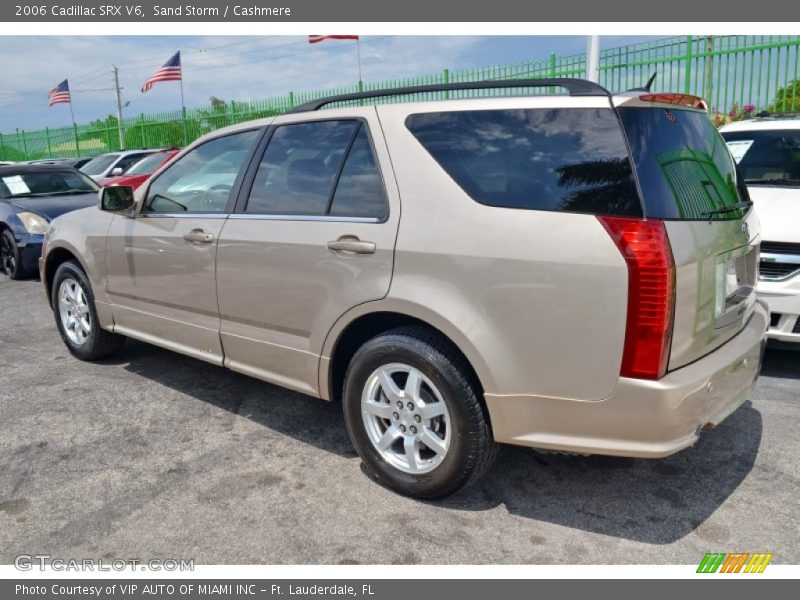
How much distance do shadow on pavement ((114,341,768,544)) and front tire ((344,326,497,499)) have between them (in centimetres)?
22

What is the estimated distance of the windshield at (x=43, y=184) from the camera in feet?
30.1

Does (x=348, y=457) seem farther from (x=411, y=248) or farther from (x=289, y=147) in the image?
(x=289, y=147)

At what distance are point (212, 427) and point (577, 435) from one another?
224cm

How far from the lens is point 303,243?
327cm

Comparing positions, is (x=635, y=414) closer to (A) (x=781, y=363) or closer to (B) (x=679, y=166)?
(B) (x=679, y=166)

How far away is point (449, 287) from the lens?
9.00ft

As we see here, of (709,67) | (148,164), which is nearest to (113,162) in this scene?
(148,164)

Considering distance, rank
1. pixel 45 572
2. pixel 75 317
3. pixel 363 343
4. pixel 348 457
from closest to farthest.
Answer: pixel 45 572, pixel 363 343, pixel 348 457, pixel 75 317

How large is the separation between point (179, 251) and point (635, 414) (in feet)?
8.92

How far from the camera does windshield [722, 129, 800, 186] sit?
5508 millimetres

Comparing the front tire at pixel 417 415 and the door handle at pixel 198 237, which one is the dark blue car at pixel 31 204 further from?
the front tire at pixel 417 415

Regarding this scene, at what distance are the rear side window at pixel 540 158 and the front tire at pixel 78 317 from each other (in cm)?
319

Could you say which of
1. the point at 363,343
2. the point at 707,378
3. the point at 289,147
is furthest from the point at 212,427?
the point at 707,378

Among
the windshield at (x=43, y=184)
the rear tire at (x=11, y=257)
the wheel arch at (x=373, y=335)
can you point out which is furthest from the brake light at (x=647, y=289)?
the windshield at (x=43, y=184)
